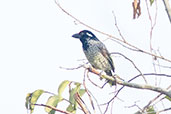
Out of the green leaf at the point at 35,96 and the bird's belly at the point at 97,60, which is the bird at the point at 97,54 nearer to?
the bird's belly at the point at 97,60

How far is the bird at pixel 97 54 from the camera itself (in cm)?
584

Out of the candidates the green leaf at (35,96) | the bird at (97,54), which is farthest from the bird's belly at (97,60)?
the green leaf at (35,96)

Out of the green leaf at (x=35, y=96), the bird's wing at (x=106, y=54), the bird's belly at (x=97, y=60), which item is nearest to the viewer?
the green leaf at (x=35, y=96)

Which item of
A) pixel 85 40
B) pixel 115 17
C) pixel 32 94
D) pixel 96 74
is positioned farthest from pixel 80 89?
pixel 85 40

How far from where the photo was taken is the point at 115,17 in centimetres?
317

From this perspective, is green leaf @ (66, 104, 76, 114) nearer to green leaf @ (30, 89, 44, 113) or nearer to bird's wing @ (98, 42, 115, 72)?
green leaf @ (30, 89, 44, 113)

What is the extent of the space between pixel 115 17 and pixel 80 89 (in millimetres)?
602

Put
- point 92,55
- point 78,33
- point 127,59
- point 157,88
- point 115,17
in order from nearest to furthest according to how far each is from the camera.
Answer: point 157,88
point 127,59
point 115,17
point 92,55
point 78,33

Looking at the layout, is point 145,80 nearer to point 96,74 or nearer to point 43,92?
point 96,74

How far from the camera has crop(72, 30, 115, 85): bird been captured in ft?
19.2

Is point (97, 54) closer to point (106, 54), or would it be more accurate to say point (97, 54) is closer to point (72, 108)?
point (106, 54)

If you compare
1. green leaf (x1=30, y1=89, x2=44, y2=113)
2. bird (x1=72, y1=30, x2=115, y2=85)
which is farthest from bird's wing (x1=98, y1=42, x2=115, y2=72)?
green leaf (x1=30, y1=89, x2=44, y2=113)

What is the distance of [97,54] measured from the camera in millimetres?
6012

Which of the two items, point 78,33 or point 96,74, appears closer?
point 96,74
